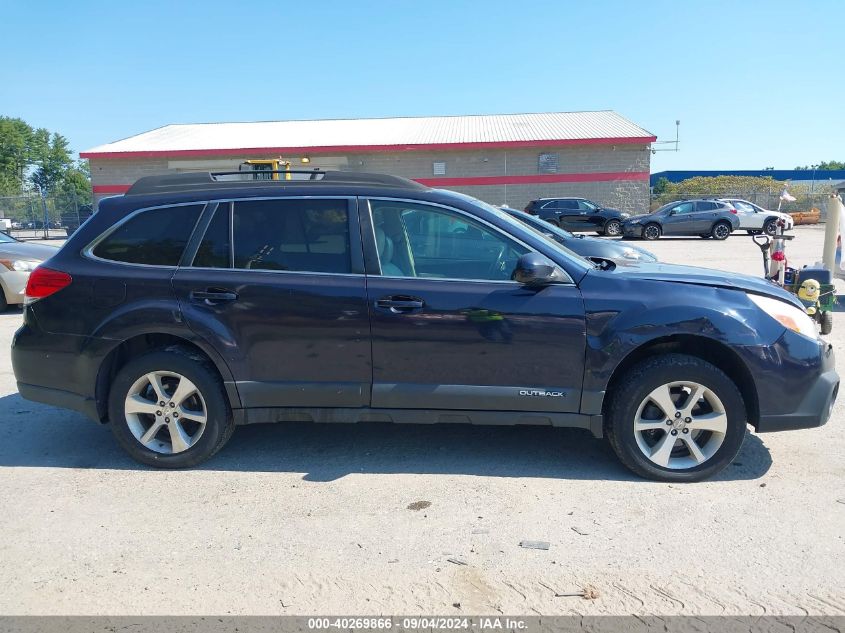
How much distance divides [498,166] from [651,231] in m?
9.95

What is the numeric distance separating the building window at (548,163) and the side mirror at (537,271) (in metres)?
A: 30.1

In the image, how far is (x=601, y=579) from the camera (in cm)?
298

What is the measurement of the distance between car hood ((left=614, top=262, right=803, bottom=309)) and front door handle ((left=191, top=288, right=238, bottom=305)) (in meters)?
2.40

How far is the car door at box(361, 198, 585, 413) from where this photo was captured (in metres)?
3.88

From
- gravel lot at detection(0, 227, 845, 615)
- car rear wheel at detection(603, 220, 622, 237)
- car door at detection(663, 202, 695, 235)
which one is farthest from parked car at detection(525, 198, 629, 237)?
gravel lot at detection(0, 227, 845, 615)

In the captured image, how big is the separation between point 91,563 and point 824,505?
3.82 m

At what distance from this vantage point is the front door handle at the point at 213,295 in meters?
4.05

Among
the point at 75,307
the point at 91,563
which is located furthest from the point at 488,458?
the point at 75,307

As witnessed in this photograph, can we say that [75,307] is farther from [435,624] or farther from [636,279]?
[636,279]

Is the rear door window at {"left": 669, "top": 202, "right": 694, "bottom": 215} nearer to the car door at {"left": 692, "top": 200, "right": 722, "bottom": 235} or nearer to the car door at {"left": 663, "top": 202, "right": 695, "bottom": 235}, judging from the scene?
the car door at {"left": 663, "top": 202, "right": 695, "bottom": 235}

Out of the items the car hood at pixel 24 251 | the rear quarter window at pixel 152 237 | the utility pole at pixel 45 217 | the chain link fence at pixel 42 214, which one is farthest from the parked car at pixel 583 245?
the utility pole at pixel 45 217

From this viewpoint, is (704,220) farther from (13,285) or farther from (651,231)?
(13,285)

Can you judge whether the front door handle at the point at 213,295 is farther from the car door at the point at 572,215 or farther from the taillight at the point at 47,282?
the car door at the point at 572,215

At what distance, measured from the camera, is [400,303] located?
3.94m
